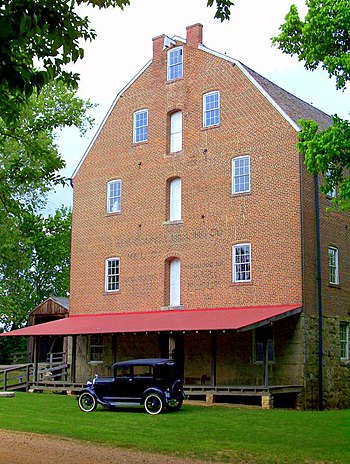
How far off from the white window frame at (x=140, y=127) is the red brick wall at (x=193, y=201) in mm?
283

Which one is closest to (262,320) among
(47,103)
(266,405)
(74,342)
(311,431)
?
(266,405)

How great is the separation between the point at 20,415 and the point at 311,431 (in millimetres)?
8189

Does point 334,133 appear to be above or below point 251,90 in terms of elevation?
below

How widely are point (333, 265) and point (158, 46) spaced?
12.9 meters

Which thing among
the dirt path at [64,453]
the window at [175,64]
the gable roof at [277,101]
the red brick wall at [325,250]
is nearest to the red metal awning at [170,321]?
the red brick wall at [325,250]

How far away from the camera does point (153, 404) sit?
67.1ft

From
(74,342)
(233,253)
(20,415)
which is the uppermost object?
(233,253)

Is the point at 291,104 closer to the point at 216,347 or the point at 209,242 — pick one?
the point at 209,242

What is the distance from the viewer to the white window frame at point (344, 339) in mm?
28438

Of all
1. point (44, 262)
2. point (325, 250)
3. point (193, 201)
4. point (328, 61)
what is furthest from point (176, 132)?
point (44, 262)

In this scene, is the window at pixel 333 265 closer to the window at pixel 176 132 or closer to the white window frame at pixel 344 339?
the white window frame at pixel 344 339

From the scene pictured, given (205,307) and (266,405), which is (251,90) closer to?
(205,307)

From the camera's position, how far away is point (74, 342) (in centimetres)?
3038

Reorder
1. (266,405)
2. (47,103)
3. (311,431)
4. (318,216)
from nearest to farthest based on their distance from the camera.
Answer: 1. (311,431)
2. (266,405)
3. (318,216)
4. (47,103)
